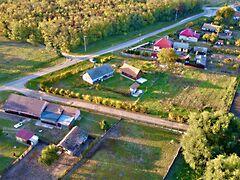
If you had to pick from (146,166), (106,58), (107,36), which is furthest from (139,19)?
(146,166)

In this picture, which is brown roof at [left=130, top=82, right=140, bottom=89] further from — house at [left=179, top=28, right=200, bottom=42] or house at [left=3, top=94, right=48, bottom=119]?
house at [left=179, top=28, right=200, bottom=42]

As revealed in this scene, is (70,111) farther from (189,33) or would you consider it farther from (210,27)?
(210,27)

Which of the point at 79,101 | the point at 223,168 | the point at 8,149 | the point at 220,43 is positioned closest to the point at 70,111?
the point at 79,101

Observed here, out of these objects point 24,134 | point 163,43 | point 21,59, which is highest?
point 163,43

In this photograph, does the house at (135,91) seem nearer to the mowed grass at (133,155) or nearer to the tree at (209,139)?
the mowed grass at (133,155)

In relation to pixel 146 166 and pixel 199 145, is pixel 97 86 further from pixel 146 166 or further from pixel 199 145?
pixel 199 145

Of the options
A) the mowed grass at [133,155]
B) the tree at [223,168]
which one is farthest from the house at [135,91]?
the tree at [223,168]
